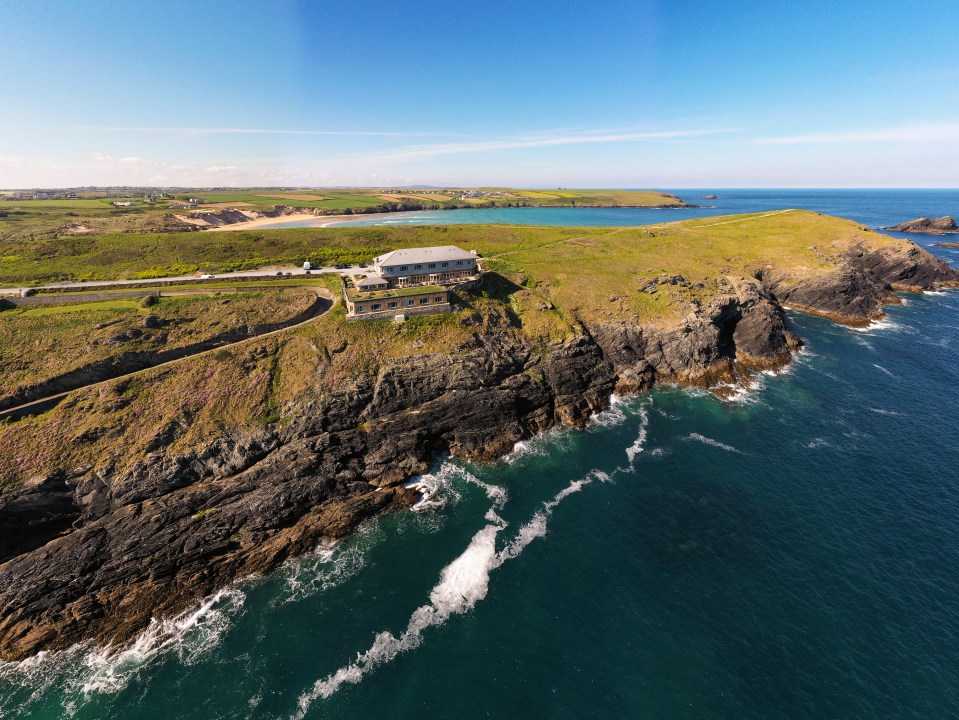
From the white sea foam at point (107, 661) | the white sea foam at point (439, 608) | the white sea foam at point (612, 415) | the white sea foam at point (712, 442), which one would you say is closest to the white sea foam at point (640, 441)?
the white sea foam at point (612, 415)

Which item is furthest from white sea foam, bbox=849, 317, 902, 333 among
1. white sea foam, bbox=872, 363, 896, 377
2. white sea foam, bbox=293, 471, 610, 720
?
white sea foam, bbox=293, 471, 610, 720

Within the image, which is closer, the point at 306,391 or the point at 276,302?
the point at 306,391

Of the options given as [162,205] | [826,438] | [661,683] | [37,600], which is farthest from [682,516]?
[162,205]

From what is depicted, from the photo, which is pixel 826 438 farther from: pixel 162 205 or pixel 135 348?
pixel 162 205

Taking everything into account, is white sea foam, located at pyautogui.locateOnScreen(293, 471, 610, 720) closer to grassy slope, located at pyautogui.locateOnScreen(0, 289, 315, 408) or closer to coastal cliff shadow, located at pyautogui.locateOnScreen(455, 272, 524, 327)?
coastal cliff shadow, located at pyautogui.locateOnScreen(455, 272, 524, 327)

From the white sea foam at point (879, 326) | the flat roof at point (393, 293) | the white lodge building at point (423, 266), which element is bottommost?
the white sea foam at point (879, 326)

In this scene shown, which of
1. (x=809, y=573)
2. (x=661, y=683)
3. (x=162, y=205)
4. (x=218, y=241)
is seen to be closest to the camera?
(x=661, y=683)

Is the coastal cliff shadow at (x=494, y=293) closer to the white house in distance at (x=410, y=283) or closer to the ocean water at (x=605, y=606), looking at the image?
the white house in distance at (x=410, y=283)
